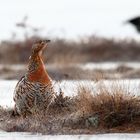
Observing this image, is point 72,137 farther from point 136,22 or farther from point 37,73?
point 136,22

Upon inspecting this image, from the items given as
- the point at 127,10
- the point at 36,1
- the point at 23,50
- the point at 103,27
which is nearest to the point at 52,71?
the point at 23,50

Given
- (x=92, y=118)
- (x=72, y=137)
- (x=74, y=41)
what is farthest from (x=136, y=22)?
(x=72, y=137)

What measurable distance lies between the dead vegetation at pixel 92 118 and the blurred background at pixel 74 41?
209 inches

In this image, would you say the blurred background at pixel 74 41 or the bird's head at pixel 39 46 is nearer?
the bird's head at pixel 39 46

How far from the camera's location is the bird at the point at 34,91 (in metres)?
9.18

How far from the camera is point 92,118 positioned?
344 inches

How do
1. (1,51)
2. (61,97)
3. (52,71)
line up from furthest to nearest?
(1,51) < (52,71) < (61,97)

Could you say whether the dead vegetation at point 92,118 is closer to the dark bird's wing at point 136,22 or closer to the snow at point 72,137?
the snow at point 72,137

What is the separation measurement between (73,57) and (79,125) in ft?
38.3

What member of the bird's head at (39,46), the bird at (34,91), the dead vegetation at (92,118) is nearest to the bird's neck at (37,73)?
the bird at (34,91)

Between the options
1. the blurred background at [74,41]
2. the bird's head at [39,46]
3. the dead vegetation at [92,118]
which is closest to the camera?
the dead vegetation at [92,118]

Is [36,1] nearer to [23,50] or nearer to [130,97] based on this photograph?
[23,50]

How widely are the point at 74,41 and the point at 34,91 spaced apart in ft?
48.6

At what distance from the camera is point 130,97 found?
896cm
